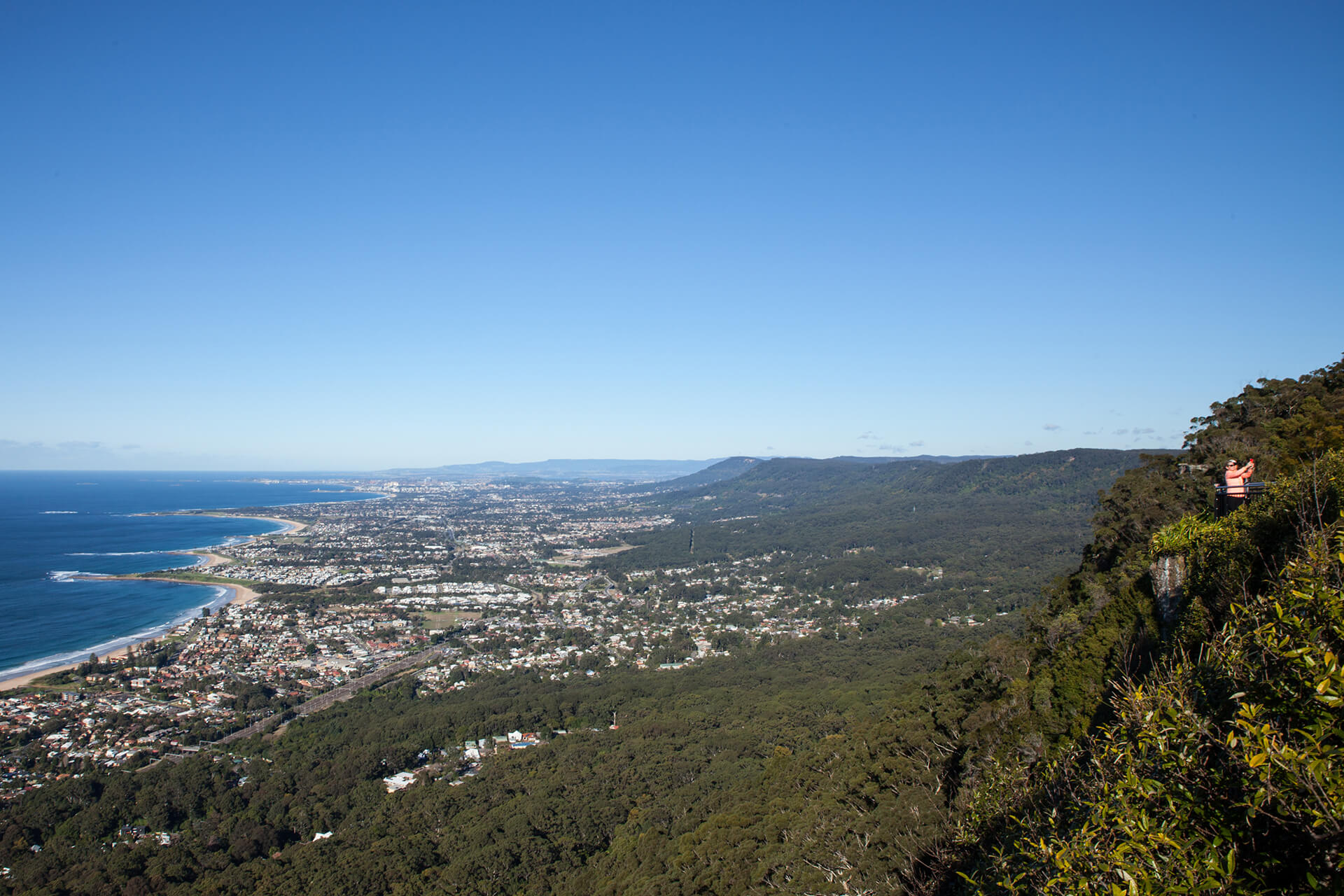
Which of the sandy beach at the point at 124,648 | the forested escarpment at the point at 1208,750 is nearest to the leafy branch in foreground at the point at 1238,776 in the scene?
the forested escarpment at the point at 1208,750

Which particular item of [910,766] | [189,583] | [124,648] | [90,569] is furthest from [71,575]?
[910,766]

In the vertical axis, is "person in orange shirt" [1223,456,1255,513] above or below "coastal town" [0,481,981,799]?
above

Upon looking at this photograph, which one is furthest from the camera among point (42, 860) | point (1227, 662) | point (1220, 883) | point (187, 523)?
point (187, 523)

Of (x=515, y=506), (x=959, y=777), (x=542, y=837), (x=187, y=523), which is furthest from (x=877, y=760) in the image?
(x=515, y=506)

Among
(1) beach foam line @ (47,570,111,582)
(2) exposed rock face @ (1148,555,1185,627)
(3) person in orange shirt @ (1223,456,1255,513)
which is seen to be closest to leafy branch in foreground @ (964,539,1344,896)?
(2) exposed rock face @ (1148,555,1185,627)

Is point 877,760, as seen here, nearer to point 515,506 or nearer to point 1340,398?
point 1340,398

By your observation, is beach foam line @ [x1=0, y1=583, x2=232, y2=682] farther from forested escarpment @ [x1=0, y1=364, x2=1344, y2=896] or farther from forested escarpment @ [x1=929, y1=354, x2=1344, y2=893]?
forested escarpment @ [x1=929, y1=354, x2=1344, y2=893]
